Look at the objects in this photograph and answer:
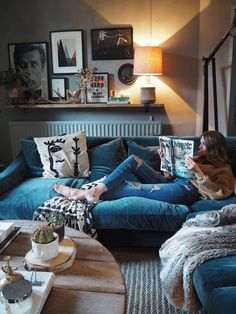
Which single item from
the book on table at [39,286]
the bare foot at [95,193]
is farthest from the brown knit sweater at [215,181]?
the book on table at [39,286]

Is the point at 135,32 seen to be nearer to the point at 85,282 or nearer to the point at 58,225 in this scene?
the point at 58,225

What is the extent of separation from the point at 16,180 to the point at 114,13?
241cm

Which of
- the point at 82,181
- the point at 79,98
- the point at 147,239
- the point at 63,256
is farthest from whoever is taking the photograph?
the point at 79,98

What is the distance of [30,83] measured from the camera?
12.9 feet

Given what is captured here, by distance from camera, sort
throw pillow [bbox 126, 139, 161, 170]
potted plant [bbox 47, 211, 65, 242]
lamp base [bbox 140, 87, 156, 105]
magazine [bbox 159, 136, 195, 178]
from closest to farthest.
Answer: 1. potted plant [bbox 47, 211, 65, 242]
2. magazine [bbox 159, 136, 195, 178]
3. throw pillow [bbox 126, 139, 161, 170]
4. lamp base [bbox 140, 87, 156, 105]

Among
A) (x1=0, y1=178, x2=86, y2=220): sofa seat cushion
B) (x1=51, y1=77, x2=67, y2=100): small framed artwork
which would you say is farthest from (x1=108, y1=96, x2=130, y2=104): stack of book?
(x1=0, y1=178, x2=86, y2=220): sofa seat cushion

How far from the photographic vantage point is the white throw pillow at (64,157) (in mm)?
2463

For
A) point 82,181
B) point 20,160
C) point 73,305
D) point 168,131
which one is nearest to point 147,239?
point 82,181

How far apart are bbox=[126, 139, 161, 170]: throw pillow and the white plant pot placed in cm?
138

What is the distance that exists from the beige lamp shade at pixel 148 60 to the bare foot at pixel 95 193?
181 centimetres

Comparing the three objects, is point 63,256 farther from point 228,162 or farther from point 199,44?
point 199,44

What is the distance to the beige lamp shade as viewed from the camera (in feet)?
11.0

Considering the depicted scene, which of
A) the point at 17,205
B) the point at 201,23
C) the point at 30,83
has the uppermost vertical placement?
the point at 201,23

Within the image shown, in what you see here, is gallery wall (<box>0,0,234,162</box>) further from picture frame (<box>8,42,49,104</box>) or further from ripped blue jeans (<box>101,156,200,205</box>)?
ripped blue jeans (<box>101,156,200,205</box>)
